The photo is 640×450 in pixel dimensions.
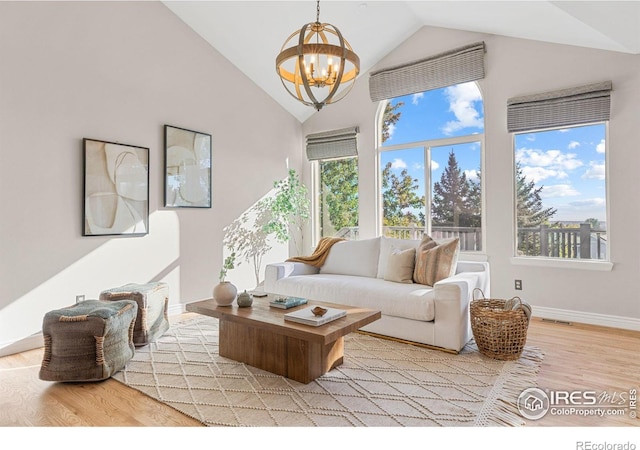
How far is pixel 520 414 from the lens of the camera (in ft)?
6.74

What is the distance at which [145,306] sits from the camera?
311 cm

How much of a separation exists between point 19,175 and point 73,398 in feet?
6.16

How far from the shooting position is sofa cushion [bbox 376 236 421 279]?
12.4 feet

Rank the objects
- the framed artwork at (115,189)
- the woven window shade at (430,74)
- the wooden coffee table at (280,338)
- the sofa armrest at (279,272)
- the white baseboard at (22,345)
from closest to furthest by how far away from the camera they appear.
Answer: the wooden coffee table at (280,338)
the white baseboard at (22,345)
the framed artwork at (115,189)
the sofa armrest at (279,272)
the woven window shade at (430,74)

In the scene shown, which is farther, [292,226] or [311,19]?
[292,226]

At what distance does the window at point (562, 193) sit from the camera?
3.73m

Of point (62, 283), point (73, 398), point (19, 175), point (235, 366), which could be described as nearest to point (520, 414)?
point (235, 366)

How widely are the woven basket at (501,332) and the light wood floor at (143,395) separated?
23 centimetres

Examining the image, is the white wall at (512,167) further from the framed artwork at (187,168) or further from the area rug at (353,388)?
the framed artwork at (187,168)

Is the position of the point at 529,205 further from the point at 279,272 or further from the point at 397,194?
the point at 279,272

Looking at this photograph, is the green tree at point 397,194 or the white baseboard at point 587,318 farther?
Answer: the green tree at point 397,194

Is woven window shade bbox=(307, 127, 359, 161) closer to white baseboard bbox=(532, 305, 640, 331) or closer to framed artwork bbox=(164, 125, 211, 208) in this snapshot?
framed artwork bbox=(164, 125, 211, 208)

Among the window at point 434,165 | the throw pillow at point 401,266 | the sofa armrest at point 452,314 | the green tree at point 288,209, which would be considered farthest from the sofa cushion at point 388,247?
the green tree at point 288,209

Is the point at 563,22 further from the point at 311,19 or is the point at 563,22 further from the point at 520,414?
the point at 520,414
